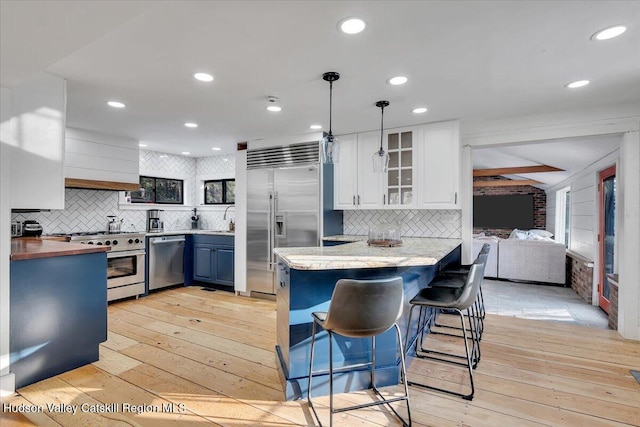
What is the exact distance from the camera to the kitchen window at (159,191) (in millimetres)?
5568

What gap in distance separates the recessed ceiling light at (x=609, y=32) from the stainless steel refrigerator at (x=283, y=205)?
2.89 m

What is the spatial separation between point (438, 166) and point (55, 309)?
3.81m

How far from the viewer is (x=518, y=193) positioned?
10102mm

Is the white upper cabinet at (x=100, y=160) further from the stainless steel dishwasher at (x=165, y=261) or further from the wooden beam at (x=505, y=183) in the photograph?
the wooden beam at (x=505, y=183)

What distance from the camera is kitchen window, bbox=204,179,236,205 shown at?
19.9 ft

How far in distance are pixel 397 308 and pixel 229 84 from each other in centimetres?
217

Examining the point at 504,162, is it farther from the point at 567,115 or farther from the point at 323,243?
the point at 323,243

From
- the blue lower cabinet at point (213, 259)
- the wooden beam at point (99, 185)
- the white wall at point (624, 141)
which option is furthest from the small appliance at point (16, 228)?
the white wall at point (624, 141)

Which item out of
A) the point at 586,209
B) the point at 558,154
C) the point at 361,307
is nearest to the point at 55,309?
the point at 361,307

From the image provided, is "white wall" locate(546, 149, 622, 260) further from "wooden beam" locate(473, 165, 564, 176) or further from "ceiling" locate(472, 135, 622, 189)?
"wooden beam" locate(473, 165, 564, 176)

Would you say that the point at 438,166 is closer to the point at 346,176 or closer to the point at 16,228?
the point at 346,176

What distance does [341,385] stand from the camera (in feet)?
7.40

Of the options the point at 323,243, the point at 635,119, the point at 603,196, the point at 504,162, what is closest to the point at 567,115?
the point at 635,119

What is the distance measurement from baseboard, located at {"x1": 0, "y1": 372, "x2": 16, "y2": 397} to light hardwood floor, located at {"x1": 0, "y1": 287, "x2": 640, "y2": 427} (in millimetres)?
70
